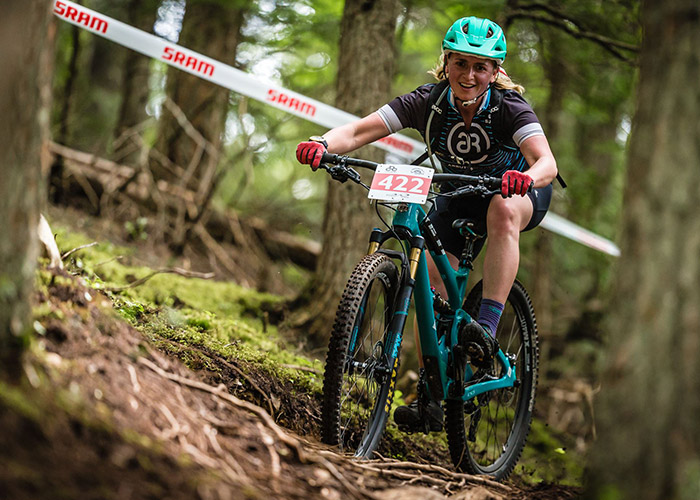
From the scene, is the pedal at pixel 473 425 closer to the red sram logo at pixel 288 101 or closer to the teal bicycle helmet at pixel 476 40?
the teal bicycle helmet at pixel 476 40

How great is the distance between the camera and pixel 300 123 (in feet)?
34.2

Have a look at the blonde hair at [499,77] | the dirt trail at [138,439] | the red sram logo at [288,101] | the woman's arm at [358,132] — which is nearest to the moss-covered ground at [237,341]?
the dirt trail at [138,439]

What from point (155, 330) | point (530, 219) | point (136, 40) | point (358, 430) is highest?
point (136, 40)

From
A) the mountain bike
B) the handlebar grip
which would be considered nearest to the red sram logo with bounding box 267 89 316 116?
the mountain bike

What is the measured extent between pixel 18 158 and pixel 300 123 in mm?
8601

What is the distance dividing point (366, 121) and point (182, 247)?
3917 mm

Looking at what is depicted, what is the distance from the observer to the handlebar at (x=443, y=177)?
3.24m

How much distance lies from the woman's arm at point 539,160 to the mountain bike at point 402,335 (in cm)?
21

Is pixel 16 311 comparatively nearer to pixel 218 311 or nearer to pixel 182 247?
pixel 218 311

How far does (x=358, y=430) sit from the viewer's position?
3.60 m

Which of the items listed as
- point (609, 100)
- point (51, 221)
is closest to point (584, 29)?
point (609, 100)

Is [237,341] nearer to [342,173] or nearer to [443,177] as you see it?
[342,173]

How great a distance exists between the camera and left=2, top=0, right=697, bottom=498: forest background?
561 centimetres

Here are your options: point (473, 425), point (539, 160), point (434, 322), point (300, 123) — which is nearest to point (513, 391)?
point (473, 425)
